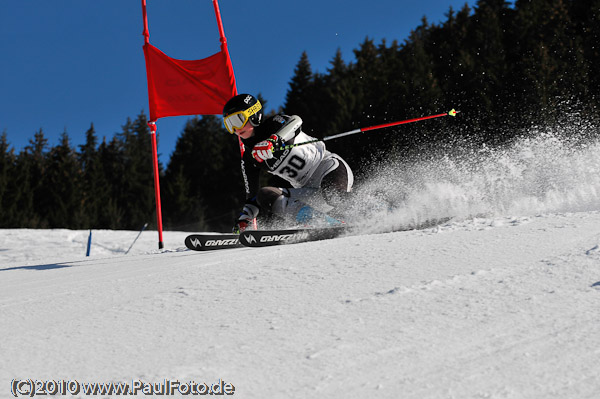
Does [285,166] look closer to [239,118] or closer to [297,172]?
[297,172]

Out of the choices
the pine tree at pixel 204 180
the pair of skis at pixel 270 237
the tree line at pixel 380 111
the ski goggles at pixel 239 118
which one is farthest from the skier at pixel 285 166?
the pine tree at pixel 204 180

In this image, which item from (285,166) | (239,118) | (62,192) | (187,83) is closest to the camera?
(239,118)

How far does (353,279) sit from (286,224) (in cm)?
332

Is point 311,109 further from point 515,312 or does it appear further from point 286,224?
point 515,312

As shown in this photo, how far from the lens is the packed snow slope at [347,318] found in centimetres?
192

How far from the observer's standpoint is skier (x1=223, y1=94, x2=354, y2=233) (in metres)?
5.61

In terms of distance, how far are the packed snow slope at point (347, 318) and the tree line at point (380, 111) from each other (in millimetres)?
12676

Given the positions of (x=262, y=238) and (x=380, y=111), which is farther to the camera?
(x=380, y=111)

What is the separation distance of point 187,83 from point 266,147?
165 inches

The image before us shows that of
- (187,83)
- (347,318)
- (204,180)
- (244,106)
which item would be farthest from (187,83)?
(204,180)

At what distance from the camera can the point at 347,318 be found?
2475 mm

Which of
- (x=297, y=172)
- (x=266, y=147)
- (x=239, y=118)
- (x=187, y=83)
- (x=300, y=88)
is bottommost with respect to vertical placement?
(x=297, y=172)

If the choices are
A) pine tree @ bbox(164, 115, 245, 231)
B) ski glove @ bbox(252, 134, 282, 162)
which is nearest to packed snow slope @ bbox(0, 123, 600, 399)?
ski glove @ bbox(252, 134, 282, 162)

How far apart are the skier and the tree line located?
10.8 m
